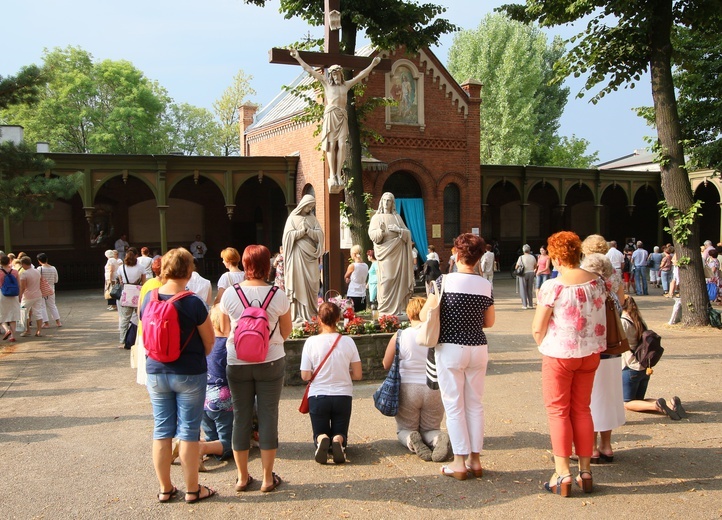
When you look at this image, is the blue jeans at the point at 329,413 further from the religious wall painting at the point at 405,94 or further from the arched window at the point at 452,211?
the arched window at the point at 452,211

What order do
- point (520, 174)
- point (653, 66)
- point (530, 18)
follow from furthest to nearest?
point (520, 174) → point (530, 18) → point (653, 66)

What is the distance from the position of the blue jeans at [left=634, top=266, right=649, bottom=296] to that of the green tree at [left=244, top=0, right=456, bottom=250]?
30.7 ft

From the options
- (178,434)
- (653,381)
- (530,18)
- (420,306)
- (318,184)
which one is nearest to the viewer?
(178,434)

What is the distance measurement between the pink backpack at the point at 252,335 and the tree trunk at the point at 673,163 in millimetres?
10619

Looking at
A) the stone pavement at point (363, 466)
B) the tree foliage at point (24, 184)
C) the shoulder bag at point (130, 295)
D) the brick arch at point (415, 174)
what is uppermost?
the brick arch at point (415, 174)

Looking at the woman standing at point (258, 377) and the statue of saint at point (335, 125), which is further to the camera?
the statue of saint at point (335, 125)

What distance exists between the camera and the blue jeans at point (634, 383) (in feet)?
20.4

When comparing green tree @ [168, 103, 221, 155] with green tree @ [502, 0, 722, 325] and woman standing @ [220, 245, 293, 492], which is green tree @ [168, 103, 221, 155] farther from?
woman standing @ [220, 245, 293, 492]

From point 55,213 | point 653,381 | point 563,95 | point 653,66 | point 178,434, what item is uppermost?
point 563,95

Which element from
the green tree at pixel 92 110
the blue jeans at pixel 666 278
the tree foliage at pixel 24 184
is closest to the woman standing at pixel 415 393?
the tree foliage at pixel 24 184

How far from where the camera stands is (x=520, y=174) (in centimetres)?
2520

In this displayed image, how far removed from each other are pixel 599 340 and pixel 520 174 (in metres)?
21.8

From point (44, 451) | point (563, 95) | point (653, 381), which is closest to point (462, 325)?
point (44, 451)

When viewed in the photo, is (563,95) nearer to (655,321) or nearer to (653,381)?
(655,321)
